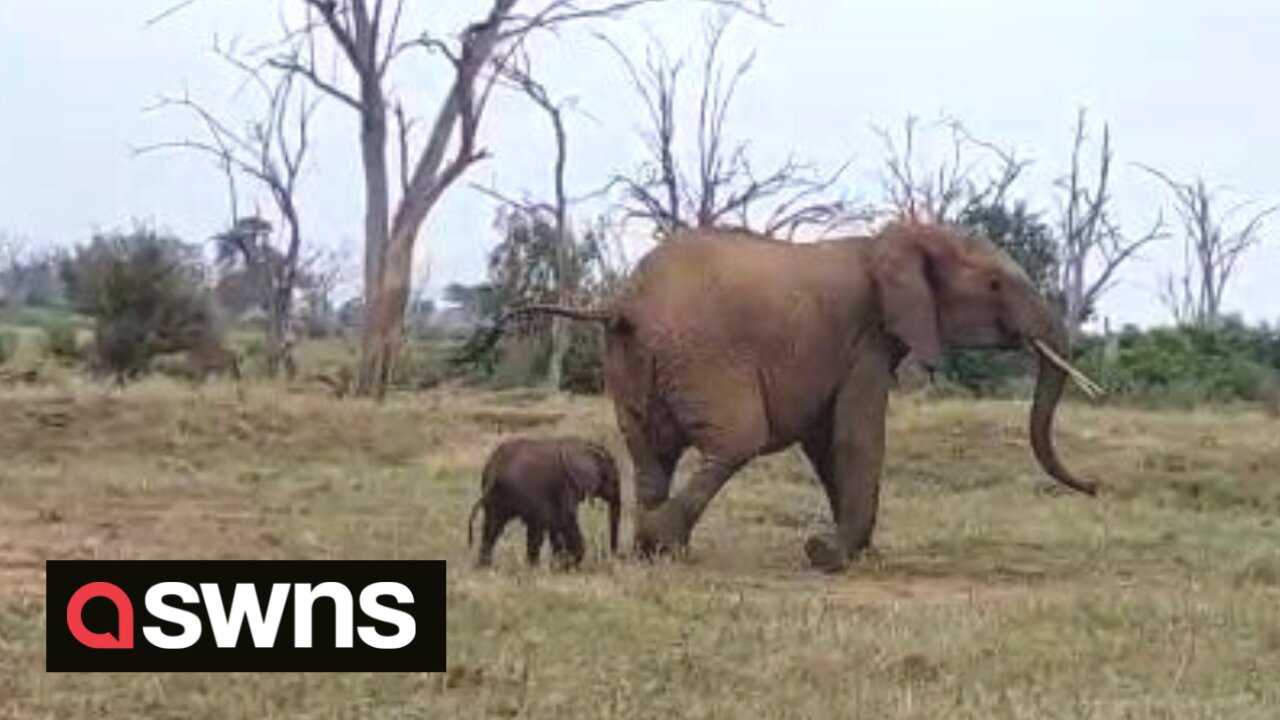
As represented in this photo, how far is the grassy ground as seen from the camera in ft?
26.1

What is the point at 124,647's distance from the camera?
25.8ft

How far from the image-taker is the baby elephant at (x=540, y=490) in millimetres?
12320

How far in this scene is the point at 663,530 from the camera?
13.0 meters

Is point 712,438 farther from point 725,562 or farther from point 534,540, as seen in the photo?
point 534,540

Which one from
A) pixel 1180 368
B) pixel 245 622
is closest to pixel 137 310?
pixel 1180 368

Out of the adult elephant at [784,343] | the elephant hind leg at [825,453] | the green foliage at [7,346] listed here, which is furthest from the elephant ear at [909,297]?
the green foliage at [7,346]

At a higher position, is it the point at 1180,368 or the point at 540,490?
the point at 1180,368

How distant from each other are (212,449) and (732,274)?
342 inches

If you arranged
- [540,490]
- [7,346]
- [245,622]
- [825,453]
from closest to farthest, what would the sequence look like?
[245,622]
[540,490]
[825,453]
[7,346]

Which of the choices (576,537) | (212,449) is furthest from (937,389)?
(576,537)

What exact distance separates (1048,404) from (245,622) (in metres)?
7.66

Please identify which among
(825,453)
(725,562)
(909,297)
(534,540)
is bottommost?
(725,562)

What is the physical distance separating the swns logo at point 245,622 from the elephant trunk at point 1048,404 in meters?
6.36

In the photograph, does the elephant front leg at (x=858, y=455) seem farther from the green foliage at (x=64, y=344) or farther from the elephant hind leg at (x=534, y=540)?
the green foliage at (x=64, y=344)
